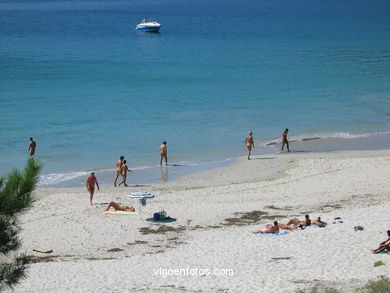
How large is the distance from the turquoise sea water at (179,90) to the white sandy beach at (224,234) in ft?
14.0

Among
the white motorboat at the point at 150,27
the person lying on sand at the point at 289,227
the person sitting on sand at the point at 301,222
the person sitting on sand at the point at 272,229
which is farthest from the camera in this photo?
the white motorboat at the point at 150,27

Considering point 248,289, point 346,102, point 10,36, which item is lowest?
point 248,289

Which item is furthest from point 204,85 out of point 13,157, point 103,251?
point 103,251

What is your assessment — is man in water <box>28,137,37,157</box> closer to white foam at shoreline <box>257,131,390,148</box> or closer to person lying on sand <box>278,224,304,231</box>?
white foam at shoreline <box>257,131,390,148</box>

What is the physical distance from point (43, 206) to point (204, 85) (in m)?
27.9

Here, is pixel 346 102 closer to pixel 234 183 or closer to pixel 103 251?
pixel 234 183

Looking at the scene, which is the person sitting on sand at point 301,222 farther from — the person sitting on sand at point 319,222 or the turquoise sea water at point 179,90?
the turquoise sea water at point 179,90

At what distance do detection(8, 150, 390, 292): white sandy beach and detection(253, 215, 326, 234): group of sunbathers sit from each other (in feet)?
1.11

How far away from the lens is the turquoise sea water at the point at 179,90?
32.5 metres

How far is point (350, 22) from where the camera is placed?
327 ft

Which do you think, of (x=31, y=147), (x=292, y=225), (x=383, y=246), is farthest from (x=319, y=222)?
(x=31, y=147)

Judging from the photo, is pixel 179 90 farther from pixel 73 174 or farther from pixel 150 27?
pixel 150 27

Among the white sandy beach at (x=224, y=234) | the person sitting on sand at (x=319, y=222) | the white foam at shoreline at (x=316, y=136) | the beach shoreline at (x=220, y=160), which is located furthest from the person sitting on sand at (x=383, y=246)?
the white foam at shoreline at (x=316, y=136)

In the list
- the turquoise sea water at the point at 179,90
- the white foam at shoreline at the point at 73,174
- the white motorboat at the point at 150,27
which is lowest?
the white foam at shoreline at the point at 73,174
